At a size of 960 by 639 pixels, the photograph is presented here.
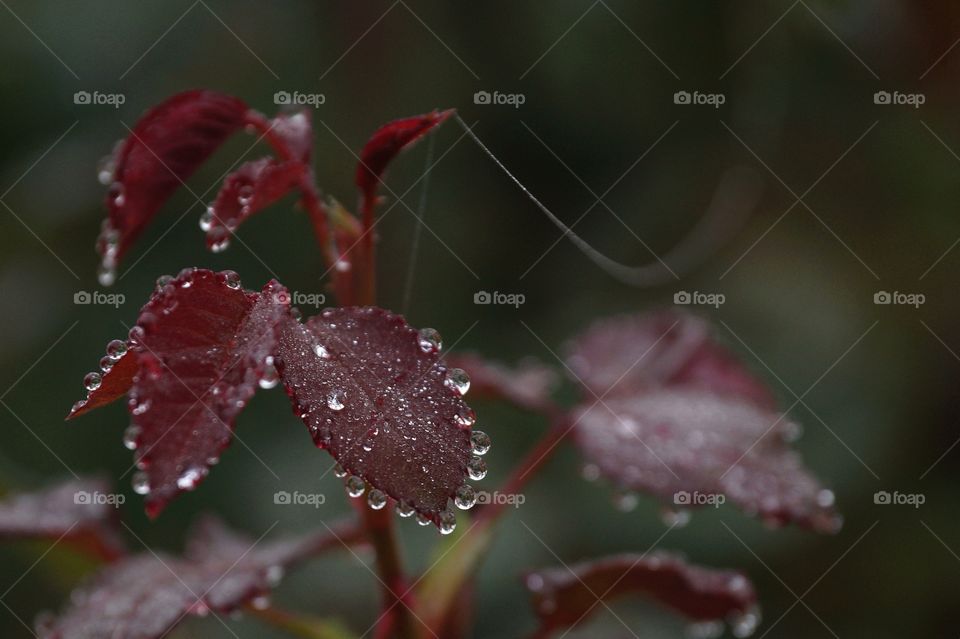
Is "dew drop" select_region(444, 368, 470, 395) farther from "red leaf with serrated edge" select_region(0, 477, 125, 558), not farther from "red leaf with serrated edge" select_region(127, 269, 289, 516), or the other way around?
"red leaf with serrated edge" select_region(0, 477, 125, 558)

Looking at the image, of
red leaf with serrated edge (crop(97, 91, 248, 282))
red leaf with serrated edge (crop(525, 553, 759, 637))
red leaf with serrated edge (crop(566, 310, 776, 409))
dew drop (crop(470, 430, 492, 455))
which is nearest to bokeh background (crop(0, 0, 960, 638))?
red leaf with serrated edge (crop(566, 310, 776, 409))

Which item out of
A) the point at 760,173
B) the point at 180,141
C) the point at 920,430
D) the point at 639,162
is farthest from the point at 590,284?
the point at 180,141

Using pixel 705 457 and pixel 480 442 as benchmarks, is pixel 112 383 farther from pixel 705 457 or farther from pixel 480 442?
pixel 705 457

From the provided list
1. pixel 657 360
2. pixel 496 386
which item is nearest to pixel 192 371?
pixel 496 386

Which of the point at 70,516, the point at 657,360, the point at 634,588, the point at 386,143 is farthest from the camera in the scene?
the point at 657,360

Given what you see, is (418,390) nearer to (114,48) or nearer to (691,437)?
(691,437)
